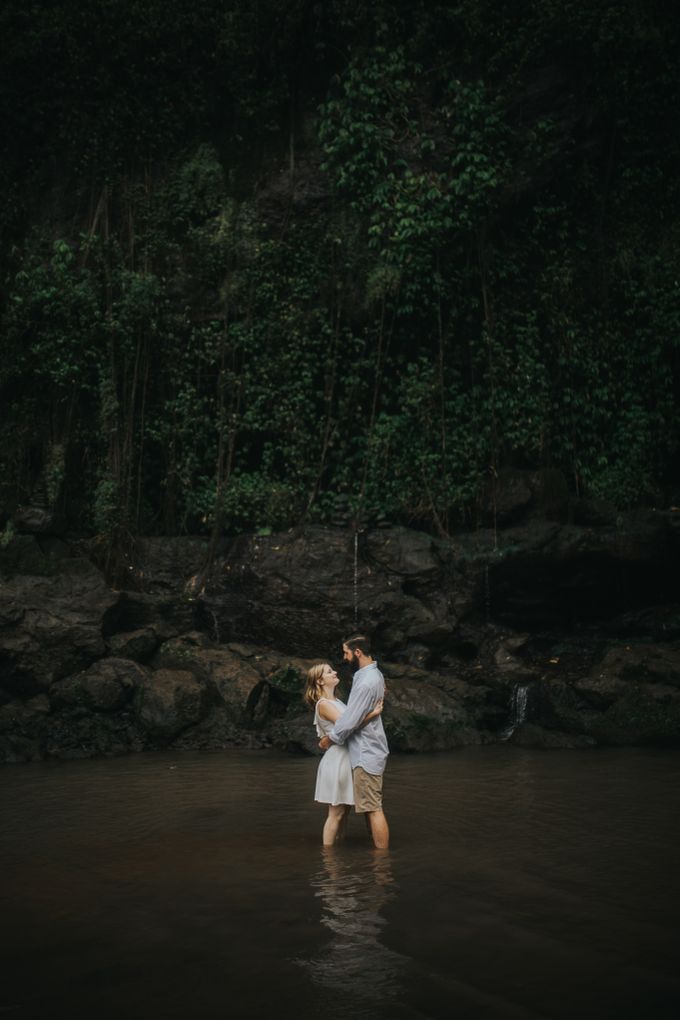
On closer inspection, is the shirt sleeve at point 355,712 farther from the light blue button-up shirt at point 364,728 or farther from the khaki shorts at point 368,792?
the khaki shorts at point 368,792

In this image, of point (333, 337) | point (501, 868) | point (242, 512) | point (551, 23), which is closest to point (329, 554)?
point (242, 512)

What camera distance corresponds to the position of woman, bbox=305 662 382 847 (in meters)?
7.03

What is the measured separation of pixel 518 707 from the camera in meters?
13.1

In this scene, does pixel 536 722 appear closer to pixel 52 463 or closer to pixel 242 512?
pixel 242 512

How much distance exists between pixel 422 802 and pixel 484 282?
10.2 metres

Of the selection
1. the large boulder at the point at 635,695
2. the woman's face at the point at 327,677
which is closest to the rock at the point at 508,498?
the large boulder at the point at 635,695

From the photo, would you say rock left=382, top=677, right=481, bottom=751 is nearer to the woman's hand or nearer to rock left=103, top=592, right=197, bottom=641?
rock left=103, top=592, right=197, bottom=641

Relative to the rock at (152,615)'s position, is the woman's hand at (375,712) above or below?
below

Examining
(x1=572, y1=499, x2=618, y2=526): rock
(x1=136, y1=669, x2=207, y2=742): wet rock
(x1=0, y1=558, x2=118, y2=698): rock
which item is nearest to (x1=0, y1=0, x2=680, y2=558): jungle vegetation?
(x1=572, y1=499, x2=618, y2=526): rock

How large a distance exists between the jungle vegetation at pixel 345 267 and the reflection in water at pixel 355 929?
9.59 meters

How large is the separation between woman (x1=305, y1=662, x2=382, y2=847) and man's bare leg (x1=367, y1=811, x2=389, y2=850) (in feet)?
0.67

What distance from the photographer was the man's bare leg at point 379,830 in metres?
6.93

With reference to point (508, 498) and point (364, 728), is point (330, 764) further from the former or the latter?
point (508, 498)

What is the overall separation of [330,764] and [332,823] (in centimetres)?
49
